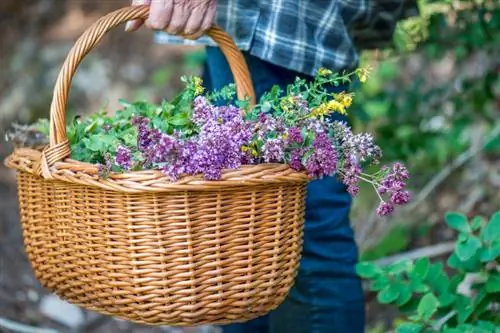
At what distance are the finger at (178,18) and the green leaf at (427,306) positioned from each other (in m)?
0.69

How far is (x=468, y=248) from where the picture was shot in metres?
1.79

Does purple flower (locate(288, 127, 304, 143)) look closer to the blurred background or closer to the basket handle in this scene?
the basket handle

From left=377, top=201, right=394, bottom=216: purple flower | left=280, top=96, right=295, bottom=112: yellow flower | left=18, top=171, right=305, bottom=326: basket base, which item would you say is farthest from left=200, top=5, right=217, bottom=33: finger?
left=377, top=201, right=394, bottom=216: purple flower

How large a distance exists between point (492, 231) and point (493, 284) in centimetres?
10

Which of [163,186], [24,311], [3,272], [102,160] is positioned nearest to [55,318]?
[24,311]

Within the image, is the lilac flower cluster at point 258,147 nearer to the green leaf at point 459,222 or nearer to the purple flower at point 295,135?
the purple flower at point 295,135

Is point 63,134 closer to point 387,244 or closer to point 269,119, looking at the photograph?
point 269,119

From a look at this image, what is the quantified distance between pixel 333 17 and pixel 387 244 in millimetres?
1221

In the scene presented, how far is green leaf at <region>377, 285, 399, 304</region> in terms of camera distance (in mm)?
1837

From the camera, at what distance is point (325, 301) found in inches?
78.1

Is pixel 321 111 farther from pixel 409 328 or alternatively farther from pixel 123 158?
pixel 409 328

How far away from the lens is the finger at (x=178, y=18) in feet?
5.33

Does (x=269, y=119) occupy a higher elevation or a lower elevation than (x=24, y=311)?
higher

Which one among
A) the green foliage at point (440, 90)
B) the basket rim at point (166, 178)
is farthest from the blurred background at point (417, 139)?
the basket rim at point (166, 178)
